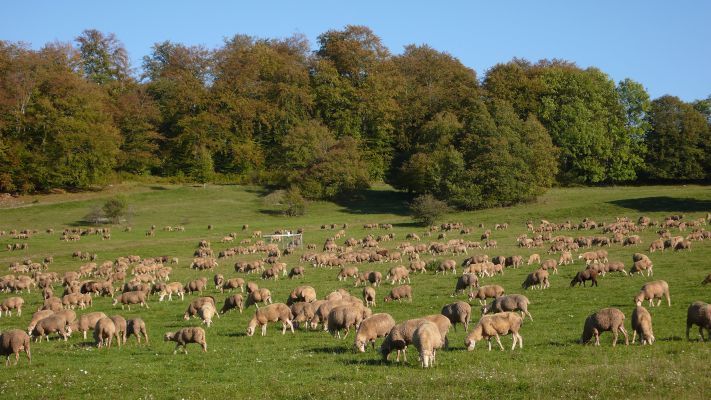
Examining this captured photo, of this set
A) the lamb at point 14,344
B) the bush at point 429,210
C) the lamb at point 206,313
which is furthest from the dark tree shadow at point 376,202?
the lamb at point 14,344

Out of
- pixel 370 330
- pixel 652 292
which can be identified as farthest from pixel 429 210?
pixel 370 330

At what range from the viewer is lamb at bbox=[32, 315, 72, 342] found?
1010 inches

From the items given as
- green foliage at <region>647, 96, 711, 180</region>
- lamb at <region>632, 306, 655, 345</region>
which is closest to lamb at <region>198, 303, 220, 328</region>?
lamb at <region>632, 306, 655, 345</region>

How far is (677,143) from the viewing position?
9900 centimetres

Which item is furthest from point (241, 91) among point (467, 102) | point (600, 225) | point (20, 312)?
point (20, 312)

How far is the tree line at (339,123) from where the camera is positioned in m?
85.4

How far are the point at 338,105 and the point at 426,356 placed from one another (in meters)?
89.9

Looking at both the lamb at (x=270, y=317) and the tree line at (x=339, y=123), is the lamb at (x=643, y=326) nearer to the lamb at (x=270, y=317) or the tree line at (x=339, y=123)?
the lamb at (x=270, y=317)

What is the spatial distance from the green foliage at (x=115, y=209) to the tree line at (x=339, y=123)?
629 inches

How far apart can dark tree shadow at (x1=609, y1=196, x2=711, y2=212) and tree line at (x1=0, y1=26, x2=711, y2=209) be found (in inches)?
419

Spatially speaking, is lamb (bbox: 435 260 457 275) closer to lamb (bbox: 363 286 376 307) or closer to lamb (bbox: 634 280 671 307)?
lamb (bbox: 363 286 376 307)

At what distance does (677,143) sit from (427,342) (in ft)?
299

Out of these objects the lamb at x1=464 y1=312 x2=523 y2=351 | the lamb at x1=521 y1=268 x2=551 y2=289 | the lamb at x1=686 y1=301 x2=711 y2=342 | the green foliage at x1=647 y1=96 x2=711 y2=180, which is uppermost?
the green foliage at x1=647 y1=96 x2=711 y2=180

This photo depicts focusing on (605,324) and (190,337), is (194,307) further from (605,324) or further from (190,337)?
(605,324)
